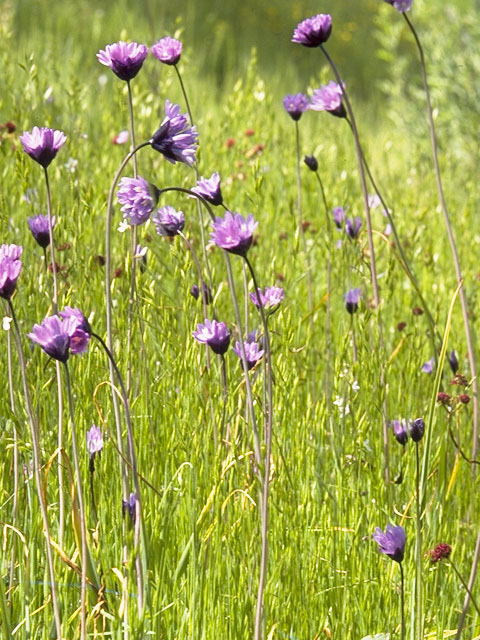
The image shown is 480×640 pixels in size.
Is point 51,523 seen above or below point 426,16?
below

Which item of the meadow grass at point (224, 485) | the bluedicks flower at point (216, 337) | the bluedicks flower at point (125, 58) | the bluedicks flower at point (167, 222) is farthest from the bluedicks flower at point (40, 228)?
the bluedicks flower at point (216, 337)

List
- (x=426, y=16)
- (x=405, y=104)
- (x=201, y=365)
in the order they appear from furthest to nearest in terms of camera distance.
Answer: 1. (x=405, y=104)
2. (x=426, y=16)
3. (x=201, y=365)

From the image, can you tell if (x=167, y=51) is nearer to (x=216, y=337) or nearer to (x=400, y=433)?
(x=216, y=337)

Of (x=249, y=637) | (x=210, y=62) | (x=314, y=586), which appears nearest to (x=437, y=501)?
(x=314, y=586)

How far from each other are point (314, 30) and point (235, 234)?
76cm

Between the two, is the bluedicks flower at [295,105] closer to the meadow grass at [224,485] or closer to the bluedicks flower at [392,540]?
the meadow grass at [224,485]

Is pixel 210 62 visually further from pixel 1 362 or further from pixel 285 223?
pixel 1 362

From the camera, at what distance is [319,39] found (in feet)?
5.86

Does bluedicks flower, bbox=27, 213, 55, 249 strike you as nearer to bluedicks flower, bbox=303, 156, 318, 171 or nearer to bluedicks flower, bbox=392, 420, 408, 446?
bluedicks flower, bbox=392, 420, 408, 446

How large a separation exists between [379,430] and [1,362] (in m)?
0.77

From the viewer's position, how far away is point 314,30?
177 centimetres

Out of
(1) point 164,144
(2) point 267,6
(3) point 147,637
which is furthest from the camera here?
(2) point 267,6

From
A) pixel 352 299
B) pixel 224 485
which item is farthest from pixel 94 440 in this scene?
pixel 352 299

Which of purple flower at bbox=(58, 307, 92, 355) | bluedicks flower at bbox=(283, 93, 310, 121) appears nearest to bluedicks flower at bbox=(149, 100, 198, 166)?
purple flower at bbox=(58, 307, 92, 355)
